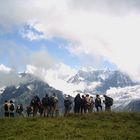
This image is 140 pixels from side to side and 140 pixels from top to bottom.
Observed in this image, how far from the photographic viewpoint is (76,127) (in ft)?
161

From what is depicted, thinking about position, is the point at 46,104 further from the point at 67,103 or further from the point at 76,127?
the point at 76,127

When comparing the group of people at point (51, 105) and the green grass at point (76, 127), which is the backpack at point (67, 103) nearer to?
the group of people at point (51, 105)

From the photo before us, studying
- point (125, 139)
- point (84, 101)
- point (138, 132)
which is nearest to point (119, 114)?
point (84, 101)

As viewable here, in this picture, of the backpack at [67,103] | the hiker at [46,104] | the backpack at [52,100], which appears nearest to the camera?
the hiker at [46,104]

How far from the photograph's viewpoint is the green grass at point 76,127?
43406mm

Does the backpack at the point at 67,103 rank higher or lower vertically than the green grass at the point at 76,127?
higher

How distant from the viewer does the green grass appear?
43.4m

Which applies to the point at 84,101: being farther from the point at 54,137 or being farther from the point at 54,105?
the point at 54,137

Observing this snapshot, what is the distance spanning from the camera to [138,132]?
4588 cm

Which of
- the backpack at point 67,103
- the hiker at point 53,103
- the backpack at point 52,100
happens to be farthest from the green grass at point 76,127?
the backpack at point 67,103

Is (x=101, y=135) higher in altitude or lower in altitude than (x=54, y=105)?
lower

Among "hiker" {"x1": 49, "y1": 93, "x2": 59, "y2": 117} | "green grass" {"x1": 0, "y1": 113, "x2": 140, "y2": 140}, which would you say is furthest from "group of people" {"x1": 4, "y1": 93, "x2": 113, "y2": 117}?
"green grass" {"x1": 0, "y1": 113, "x2": 140, "y2": 140}

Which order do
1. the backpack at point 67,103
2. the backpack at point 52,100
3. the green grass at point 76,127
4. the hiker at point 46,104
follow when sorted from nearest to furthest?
the green grass at point 76,127 → the hiker at point 46,104 → the backpack at point 52,100 → the backpack at point 67,103

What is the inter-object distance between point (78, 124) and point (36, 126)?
5420 millimetres
